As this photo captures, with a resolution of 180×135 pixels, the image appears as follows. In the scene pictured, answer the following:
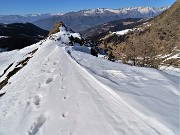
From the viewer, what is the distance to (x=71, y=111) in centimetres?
956

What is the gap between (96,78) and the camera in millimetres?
12555

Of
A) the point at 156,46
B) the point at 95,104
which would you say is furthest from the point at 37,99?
the point at 156,46

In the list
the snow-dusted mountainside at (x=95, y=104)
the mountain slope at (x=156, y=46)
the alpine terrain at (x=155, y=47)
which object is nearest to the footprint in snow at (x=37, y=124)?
the snow-dusted mountainside at (x=95, y=104)

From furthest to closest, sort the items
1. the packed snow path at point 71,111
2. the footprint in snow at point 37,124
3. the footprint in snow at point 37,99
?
the footprint in snow at point 37,99 < the footprint in snow at point 37,124 < the packed snow path at point 71,111

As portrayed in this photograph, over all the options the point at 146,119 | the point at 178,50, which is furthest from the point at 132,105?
the point at 178,50

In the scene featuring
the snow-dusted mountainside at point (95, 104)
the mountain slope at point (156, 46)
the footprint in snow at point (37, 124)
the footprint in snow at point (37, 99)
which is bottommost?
the mountain slope at point (156, 46)

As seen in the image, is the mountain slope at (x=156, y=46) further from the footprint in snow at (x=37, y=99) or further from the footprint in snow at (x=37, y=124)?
the footprint in snow at (x=37, y=124)

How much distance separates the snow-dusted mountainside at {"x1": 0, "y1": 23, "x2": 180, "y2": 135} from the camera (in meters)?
7.91

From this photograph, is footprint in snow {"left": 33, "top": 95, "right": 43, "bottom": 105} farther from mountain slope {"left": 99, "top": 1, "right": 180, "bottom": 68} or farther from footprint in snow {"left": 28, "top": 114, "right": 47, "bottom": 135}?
mountain slope {"left": 99, "top": 1, "right": 180, "bottom": 68}

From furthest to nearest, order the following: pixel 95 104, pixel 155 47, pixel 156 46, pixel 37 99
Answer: pixel 156 46 < pixel 155 47 < pixel 37 99 < pixel 95 104

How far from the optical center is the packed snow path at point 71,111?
25.8 ft

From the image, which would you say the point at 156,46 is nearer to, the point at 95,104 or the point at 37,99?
the point at 37,99

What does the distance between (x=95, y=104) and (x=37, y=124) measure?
202 centimetres

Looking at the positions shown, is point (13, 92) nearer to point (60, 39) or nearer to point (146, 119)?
point (146, 119)
